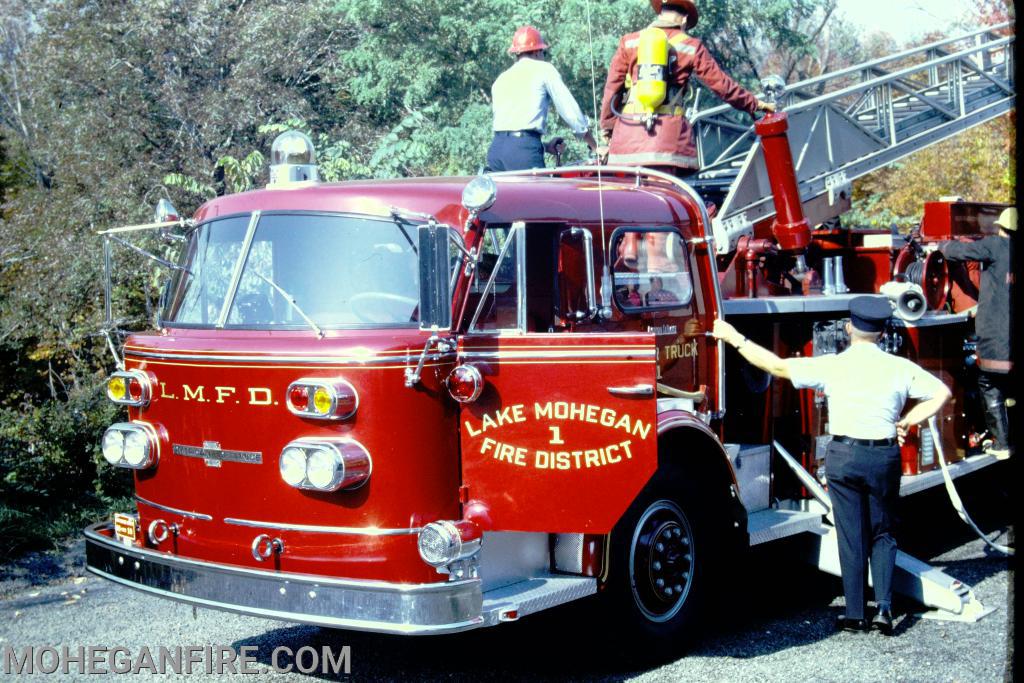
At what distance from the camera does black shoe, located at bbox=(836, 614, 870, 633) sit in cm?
649

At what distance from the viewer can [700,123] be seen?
389 inches

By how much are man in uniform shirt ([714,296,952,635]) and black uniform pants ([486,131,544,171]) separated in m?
1.88

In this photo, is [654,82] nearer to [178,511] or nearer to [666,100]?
[666,100]

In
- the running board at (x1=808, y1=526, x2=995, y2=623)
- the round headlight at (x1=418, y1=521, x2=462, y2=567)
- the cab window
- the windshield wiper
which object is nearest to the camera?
the round headlight at (x1=418, y1=521, x2=462, y2=567)

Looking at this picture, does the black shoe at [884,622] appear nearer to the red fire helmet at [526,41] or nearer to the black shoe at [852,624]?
the black shoe at [852,624]

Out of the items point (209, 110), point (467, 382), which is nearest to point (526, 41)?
point (467, 382)

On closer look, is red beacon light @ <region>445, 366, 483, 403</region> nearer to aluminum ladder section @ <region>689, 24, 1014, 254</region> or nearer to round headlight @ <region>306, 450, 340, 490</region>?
round headlight @ <region>306, 450, 340, 490</region>

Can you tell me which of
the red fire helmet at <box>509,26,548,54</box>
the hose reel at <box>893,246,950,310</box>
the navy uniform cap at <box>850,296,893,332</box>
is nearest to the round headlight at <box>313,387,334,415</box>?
the navy uniform cap at <box>850,296,893,332</box>

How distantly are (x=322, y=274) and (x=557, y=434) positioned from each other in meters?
1.31

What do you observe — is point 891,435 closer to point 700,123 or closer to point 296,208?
point 296,208

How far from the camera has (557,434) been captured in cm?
524

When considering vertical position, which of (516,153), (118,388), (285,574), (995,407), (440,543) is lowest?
(285,574)

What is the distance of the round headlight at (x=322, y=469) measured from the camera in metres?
4.98

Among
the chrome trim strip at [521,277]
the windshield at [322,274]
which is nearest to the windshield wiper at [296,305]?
the windshield at [322,274]
